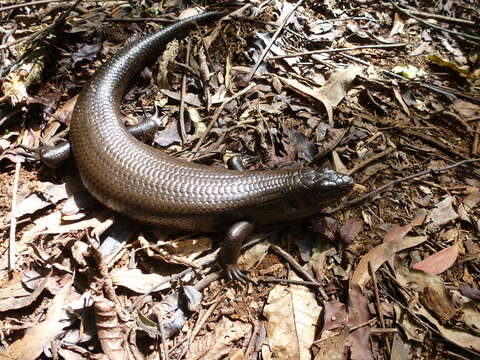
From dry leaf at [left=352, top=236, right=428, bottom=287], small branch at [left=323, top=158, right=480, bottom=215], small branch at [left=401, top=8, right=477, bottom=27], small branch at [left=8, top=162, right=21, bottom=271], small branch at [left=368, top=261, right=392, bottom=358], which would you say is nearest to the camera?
small branch at [left=368, top=261, right=392, bottom=358]

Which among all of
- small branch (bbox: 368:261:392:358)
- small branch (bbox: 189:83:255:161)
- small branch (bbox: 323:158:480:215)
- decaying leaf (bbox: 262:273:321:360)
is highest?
small branch (bbox: 189:83:255:161)

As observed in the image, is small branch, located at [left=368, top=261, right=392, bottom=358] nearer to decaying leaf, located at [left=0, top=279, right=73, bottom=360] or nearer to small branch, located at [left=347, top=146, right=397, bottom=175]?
small branch, located at [left=347, top=146, right=397, bottom=175]

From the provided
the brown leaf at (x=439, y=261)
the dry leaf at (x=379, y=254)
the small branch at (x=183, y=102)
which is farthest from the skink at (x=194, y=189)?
the brown leaf at (x=439, y=261)

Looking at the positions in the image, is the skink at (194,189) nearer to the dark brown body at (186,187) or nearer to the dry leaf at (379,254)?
the dark brown body at (186,187)

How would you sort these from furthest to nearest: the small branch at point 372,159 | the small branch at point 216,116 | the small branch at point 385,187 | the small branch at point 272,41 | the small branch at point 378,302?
1. the small branch at point 272,41
2. the small branch at point 216,116
3. the small branch at point 372,159
4. the small branch at point 385,187
5. the small branch at point 378,302

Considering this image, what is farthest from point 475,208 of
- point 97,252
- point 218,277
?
point 97,252

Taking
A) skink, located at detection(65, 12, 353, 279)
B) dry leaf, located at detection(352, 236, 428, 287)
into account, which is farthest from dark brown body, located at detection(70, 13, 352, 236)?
dry leaf, located at detection(352, 236, 428, 287)
